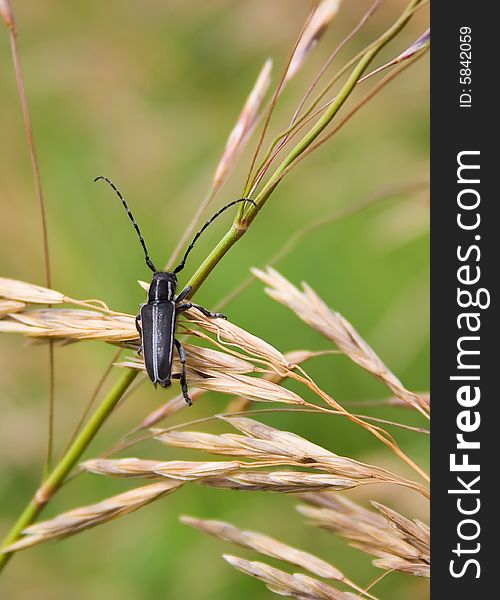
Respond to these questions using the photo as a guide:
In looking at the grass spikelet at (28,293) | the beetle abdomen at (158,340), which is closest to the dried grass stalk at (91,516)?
the beetle abdomen at (158,340)

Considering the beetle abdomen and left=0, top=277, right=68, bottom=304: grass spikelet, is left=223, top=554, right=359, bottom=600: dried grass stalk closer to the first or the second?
the beetle abdomen

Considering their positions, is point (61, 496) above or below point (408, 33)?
below

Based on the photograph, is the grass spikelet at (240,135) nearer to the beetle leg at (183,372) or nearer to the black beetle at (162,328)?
the black beetle at (162,328)

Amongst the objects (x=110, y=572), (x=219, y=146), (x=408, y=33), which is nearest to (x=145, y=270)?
(x=219, y=146)

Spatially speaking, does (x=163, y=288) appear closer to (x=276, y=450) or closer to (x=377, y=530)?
(x=276, y=450)

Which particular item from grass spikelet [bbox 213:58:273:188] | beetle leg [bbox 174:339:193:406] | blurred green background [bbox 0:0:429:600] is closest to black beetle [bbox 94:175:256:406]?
beetle leg [bbox 174:339:193:406]

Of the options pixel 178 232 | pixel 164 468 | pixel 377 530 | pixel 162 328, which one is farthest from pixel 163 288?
pixel 178 232

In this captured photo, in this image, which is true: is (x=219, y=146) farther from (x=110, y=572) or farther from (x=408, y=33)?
(x=110, y=572)
